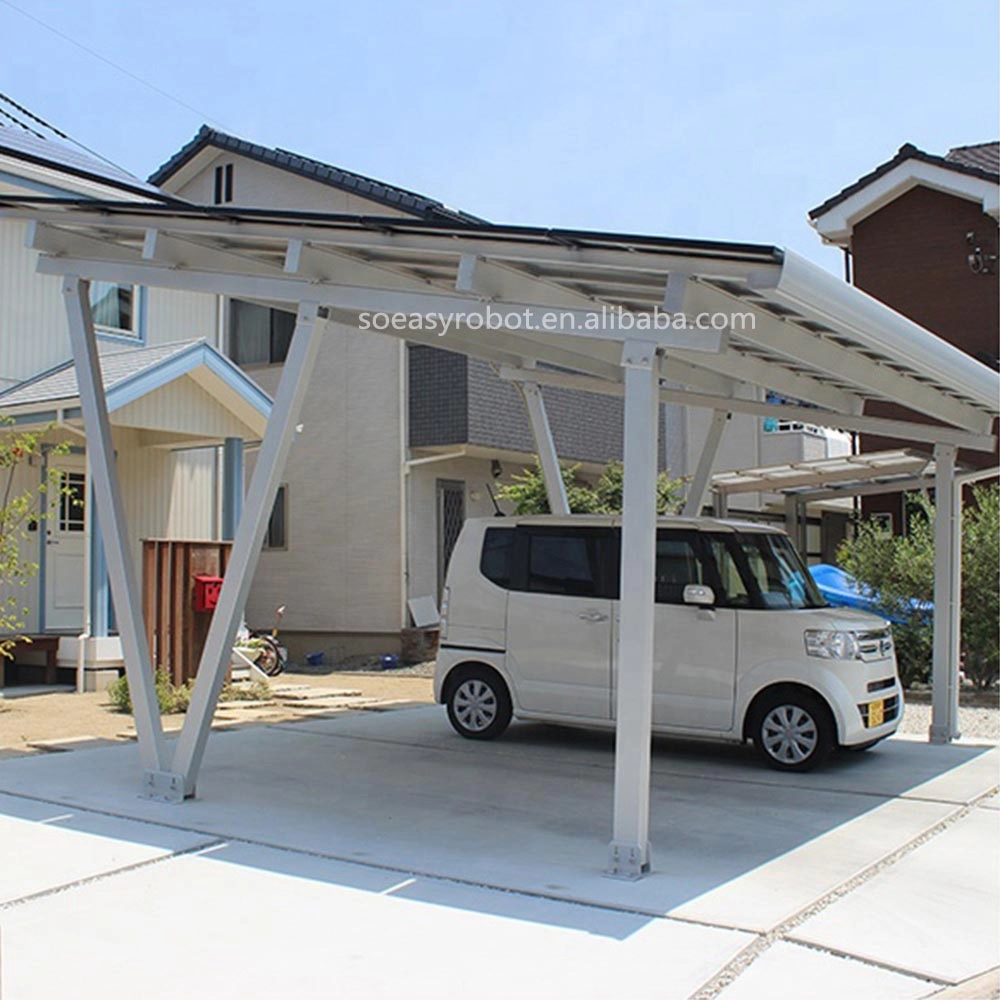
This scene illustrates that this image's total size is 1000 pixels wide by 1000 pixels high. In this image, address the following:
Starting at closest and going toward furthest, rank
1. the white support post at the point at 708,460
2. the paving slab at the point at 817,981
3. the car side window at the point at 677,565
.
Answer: the paving slab at the point at 817,981 < the car side window at the point at 677,565 < the white support post at the point at 708,460

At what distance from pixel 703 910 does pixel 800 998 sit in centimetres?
99

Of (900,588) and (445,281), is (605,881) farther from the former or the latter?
(900,588)

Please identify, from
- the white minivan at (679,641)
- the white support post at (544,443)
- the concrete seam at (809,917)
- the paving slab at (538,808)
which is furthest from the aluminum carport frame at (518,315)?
the white support post at (544,443)

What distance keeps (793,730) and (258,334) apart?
1344cm

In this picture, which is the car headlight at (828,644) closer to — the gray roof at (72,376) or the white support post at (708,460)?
the white support post at (708,460)

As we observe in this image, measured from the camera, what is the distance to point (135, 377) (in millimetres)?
12656

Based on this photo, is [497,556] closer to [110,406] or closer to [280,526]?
[110,406]

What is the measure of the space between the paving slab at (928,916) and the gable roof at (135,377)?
9088 mm

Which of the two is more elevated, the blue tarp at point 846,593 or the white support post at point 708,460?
the white support post at point 708,460

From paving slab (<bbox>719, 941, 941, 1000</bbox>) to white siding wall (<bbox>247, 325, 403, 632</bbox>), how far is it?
13.3m

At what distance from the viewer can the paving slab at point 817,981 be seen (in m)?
4.25

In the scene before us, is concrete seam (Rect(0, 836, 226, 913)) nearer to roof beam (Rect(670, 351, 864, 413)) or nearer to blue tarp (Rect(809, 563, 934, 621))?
roof beam (Rect(670, 351, 864, 413))

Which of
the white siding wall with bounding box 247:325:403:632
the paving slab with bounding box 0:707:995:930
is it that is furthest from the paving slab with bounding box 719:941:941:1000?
the white siding wall with bounding box 247:325:403:632

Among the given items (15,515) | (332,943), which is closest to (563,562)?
(332,943)
